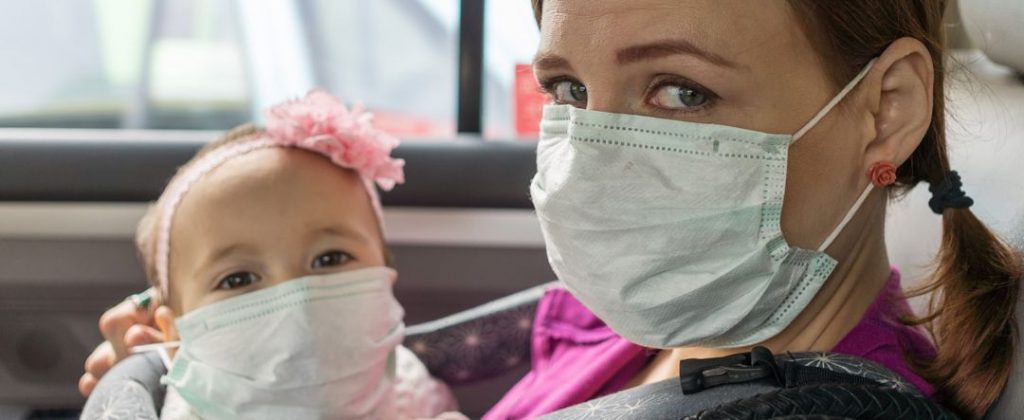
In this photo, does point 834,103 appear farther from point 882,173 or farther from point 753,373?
point 753,373

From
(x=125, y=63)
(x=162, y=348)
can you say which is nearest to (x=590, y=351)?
(x=162, y=348)

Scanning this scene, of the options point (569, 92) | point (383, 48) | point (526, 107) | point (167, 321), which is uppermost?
point (569, 92)

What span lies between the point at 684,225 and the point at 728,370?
0.17 metres

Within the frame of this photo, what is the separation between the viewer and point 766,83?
120 centimetres

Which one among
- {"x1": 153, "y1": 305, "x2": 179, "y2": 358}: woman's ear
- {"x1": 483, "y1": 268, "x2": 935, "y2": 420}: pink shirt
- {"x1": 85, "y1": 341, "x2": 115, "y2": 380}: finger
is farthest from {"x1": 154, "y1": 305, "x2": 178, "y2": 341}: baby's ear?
{"x1": 483, "y1": 268, "x2": 935, "y2": 420}: pink shirt

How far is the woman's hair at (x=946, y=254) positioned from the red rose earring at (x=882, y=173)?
3.8 inches

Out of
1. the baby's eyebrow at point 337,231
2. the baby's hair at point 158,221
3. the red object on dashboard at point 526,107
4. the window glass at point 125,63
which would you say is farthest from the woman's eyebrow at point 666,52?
the window glass at point 125,63

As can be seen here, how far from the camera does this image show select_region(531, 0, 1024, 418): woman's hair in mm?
1203

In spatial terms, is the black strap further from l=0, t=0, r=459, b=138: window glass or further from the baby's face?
l=0, t=0, r=459, b=138: window glass

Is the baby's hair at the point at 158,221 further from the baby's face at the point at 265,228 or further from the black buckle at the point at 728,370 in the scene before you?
the black buckle at the point at 728,370

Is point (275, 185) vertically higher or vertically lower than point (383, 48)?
higher

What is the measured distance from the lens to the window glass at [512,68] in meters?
2.77

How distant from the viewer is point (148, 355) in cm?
182

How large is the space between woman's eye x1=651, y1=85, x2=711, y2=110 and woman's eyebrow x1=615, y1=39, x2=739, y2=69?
5cm
